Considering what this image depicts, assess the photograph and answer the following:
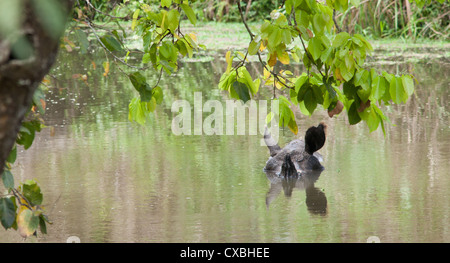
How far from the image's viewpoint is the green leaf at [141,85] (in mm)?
3570

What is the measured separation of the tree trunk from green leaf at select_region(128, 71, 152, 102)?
2.09 metres

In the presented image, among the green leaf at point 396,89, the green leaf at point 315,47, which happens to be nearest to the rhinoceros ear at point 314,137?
the green leaf at point 315,47

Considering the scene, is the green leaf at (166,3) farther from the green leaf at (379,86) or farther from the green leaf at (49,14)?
the green leaf at (49,14)

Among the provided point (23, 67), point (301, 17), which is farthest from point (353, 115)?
point (23, 67)

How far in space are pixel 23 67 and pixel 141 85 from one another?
7.25ft

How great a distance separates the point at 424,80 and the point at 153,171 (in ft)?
20.3

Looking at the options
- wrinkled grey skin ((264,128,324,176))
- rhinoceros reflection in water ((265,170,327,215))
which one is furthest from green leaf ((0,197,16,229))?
wrinkled grey skin ((264,128,324,176))

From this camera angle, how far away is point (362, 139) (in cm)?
776

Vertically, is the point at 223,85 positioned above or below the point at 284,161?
above

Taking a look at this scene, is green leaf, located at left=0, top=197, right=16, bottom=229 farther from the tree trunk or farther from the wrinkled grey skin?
the wrinkled grey skin

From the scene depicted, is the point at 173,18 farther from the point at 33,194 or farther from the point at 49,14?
the point at 49,14

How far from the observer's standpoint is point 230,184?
6.22m

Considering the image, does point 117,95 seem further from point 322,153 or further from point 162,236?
point 162,236

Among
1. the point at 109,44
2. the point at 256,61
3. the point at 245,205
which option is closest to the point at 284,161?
the point at 245,205
